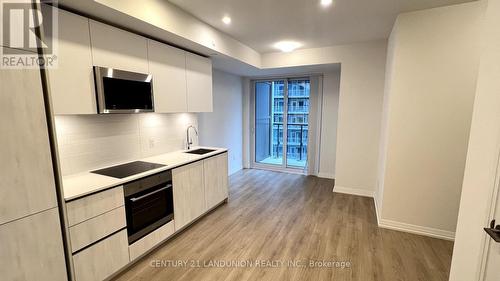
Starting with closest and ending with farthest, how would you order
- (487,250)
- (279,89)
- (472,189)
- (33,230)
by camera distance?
(487,250)
(472,189)
(33,230)
(279,89)

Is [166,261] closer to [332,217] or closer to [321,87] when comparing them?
[332,217]

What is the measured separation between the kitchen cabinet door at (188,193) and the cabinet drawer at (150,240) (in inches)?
5.1

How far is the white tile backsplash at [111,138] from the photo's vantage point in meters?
2.22

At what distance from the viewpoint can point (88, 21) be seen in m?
2.03

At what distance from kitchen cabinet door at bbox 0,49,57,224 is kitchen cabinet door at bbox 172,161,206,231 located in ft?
4.13

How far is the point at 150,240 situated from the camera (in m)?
2.42

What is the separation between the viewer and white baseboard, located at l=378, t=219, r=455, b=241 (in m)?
2.79

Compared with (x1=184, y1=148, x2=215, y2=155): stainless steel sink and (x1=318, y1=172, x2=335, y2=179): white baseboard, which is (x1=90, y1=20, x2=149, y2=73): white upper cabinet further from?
(x1=318, y1=172, x2=335, y2=179): white baseboard

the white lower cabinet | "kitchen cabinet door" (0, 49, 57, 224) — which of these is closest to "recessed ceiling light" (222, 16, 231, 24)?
the white lower cabinet

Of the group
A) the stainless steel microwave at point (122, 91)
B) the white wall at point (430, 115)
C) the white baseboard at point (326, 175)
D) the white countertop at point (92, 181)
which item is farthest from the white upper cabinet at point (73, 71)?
the white baseboard at point (326, 175)

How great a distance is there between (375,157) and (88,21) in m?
4.42

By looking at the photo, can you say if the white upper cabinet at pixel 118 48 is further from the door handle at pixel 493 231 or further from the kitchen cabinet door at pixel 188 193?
the door handle at pixel 493 231

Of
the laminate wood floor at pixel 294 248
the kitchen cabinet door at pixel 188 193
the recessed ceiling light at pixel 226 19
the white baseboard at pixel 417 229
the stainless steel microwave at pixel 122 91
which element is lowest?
the laminate wood floor at pixel 294 248

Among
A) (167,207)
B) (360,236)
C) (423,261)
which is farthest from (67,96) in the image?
(423,261)
